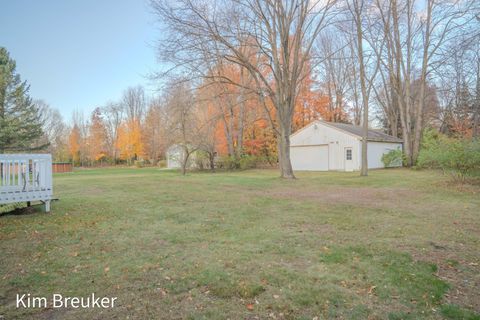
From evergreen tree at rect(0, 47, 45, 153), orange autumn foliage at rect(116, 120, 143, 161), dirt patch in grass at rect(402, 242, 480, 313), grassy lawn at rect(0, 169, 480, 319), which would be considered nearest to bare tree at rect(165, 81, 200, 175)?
evergreen tree at rect(0, 47, 45, 153)

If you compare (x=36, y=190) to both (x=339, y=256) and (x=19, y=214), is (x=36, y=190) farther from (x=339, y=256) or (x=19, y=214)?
(x=339, y=256)

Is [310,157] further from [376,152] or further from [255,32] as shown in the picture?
[255,32]

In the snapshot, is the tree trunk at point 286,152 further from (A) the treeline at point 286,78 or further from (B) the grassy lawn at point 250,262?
(B) the grassy lawn at point 250,262

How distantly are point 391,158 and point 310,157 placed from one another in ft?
20.6

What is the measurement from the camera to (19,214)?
6609mm

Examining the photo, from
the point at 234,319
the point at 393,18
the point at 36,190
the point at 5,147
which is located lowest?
the point at 234,319

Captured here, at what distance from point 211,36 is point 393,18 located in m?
12.8

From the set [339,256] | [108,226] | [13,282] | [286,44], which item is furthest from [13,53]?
[339,256]

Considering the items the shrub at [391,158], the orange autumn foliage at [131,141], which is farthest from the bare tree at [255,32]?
the orange autumn foliage at [131,141]

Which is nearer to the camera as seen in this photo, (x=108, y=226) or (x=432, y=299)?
(x=432, y=299)

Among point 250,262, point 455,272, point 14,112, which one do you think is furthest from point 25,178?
point 14,112

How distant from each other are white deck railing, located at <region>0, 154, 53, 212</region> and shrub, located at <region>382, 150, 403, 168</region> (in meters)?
23.3

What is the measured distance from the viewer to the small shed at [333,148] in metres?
22.5

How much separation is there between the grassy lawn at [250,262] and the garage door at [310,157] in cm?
1703
